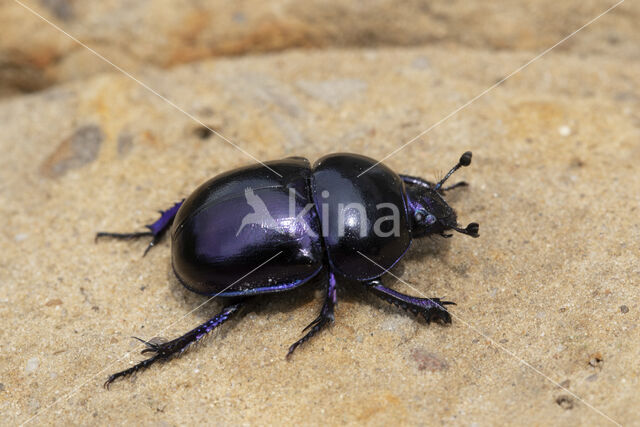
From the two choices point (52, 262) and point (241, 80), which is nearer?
point (52, 262)

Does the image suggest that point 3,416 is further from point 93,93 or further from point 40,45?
point 40,45

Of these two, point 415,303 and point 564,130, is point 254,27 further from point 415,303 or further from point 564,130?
point 415,303

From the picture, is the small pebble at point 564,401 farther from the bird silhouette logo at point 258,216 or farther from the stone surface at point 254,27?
the stone surface at point 254,27

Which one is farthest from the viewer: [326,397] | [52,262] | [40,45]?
[40,45]

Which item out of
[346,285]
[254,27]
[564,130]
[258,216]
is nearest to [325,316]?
[346,285]

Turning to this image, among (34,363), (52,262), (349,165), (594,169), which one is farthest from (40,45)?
(594,169)

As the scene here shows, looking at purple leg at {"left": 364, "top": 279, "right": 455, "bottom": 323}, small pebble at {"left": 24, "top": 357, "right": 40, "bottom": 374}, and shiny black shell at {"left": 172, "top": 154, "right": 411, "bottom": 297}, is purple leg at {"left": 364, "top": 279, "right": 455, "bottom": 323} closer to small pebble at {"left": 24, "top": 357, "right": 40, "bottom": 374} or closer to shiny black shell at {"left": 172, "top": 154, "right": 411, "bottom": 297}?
shiny black shell at {"left": 172, "top": 154, "right": 411, "bottom": 297}

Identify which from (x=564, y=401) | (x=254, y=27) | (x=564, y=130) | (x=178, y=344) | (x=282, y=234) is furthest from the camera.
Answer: (x=254, y=27)
